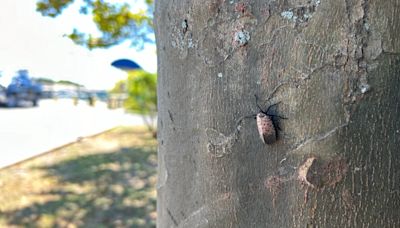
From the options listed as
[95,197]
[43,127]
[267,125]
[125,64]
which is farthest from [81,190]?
[43,127]

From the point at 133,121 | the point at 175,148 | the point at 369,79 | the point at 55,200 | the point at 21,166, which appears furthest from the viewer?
the point at 133,121

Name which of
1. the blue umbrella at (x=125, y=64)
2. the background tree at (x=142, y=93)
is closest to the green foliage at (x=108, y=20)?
the blue umbrella at (x=125, y=64)

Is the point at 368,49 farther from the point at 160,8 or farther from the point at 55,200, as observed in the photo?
the point at 55,200

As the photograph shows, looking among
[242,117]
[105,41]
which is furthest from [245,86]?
[105,41]

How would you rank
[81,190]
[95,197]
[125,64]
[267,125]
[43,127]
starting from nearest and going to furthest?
[267,125]
[95,197]
[81,190]
[125,64]
[43,127]

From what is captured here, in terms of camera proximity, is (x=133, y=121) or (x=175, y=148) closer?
(x=175, y=148)

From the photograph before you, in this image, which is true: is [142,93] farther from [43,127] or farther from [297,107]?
[297,107]

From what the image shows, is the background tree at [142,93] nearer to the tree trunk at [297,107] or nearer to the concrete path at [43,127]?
the concrete path at [43,127]
